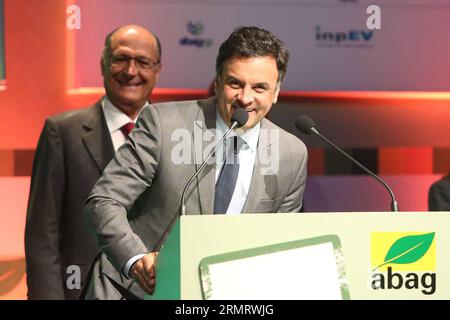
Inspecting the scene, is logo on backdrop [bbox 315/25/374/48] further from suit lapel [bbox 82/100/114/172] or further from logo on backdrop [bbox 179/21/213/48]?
suit lapel [bbox 82/100/114/172]

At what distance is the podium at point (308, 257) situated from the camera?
7.27 ft

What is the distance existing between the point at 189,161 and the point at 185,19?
1632 millimetres

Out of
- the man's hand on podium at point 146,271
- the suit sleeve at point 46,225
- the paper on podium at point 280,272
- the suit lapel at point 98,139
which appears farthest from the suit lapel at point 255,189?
the suit sleeve at point 46,225

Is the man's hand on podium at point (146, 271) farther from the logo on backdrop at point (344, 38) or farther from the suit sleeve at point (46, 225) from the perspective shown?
the logo on backdrop at point (344, 38)

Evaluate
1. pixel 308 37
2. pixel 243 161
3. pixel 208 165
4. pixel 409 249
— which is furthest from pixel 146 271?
pixel 308 37

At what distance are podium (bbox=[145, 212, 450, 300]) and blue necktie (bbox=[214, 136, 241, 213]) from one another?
50 centimetres

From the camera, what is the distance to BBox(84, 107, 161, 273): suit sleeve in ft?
8.53

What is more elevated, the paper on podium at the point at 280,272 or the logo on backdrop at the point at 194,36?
the logo on backdrop at the point at 194,36

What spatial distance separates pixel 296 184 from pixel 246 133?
241mm

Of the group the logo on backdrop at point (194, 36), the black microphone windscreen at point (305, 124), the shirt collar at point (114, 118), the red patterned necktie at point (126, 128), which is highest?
the logo on backdrop at point (194, 36)

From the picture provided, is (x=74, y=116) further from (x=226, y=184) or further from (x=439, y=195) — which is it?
(x=439, y=195)

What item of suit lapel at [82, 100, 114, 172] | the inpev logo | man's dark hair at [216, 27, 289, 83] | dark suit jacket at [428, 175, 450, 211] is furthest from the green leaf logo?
dark suit jacket at [428, 175, 450, 211]

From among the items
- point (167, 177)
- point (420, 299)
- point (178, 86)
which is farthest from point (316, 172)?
point (420, 299)
